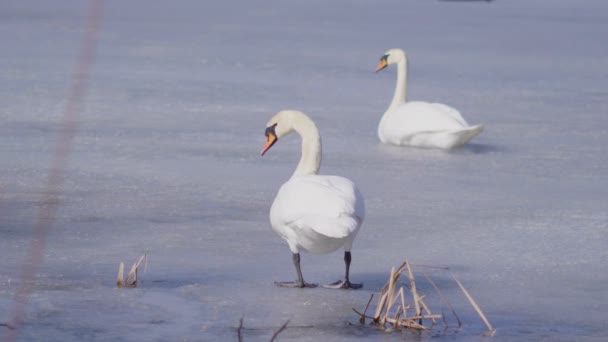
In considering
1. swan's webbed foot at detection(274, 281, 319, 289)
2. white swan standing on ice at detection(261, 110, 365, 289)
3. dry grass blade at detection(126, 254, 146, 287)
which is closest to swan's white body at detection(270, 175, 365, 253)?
white swan standing on ice at detection(261, 110, 365, 289)

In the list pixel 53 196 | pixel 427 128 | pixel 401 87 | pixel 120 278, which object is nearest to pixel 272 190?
pixel 53 196

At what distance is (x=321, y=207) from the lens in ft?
14.3

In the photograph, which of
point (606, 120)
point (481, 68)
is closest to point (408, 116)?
point (606, 120)

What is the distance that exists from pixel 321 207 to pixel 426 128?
4352 millimetres

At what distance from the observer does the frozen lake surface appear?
169 inches

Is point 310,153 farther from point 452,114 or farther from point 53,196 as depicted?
point 452,114

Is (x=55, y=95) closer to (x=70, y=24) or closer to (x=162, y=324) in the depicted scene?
(x=162, y=324)

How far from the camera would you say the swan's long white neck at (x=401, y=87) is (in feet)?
31.4

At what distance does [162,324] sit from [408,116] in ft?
16.3

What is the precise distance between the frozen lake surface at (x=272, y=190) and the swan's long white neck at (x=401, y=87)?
30 centimetres

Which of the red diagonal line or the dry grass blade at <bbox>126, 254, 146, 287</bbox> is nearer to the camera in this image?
the red diagonal line

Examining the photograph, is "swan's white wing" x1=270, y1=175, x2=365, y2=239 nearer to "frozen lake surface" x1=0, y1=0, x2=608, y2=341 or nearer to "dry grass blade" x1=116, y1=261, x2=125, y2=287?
"frozen lake surface" x1=0, y1=0, x2=608, y2=341

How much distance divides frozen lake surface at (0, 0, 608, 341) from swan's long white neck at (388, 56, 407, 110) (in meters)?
0.30

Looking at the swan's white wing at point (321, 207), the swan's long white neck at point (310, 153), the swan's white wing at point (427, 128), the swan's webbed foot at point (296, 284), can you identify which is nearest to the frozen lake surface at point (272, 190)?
the swan's webbed foot at point (296, 284)
